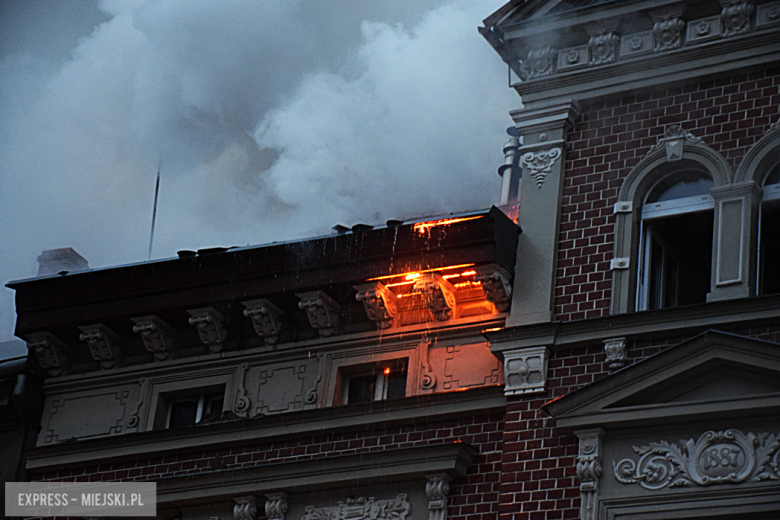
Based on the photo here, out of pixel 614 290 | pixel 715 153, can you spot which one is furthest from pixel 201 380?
pixel 715 153

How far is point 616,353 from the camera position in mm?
16219

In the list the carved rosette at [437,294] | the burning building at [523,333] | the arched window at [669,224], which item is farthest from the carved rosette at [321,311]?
the arched window at [669,224]

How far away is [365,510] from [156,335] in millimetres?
4333

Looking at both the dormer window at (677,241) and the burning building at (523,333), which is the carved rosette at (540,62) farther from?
the dormer window at (677,241)

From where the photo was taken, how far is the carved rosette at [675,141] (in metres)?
17.3

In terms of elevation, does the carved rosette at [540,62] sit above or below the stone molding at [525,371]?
above

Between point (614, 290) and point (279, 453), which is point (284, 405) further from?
point (614, 290)

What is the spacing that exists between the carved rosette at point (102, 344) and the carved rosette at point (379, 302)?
388cm

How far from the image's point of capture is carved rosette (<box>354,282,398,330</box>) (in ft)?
59.8

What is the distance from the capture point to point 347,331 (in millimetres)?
18688

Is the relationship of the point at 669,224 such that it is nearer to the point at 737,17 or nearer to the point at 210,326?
the point at 737,17

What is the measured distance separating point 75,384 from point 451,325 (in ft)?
18.7

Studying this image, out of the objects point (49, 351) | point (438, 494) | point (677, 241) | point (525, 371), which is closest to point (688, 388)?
point (525, 371)

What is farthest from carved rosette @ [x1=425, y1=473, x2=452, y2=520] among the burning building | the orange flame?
the orange flame
